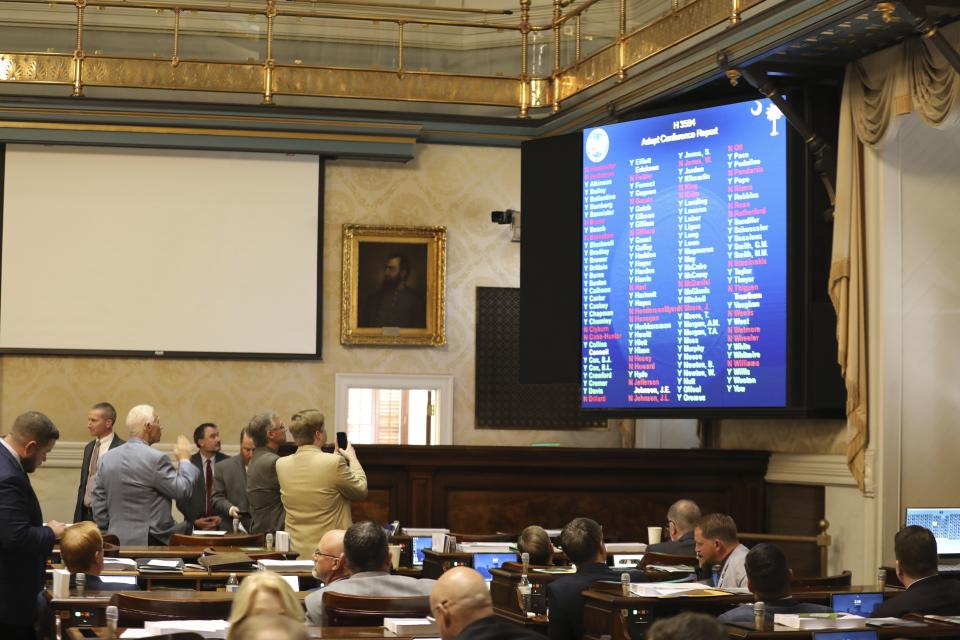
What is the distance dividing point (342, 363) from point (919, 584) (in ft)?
23.3

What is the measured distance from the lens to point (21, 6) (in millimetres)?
Result: 11406

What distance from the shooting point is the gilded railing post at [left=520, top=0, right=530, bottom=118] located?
11484 millimetres

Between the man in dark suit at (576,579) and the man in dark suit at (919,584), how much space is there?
1.10 m

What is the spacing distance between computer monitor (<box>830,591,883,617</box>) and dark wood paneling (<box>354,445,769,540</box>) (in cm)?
392

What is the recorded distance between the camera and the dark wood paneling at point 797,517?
9.28m

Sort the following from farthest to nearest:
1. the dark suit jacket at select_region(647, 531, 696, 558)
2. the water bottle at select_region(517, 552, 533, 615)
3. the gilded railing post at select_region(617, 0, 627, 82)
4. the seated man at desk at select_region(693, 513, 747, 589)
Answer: the gilded railing post at select_region(617, 0, 627, 82) → the dark suit jacket at select_region(647, 531, 696, 558) → the seated man at desk at select_region(693, 513, 747, 589) → the water bottle at select_region(517, 552, 533, 615)

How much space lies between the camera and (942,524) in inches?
304

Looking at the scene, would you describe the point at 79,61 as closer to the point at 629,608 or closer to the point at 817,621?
the point at 629,608

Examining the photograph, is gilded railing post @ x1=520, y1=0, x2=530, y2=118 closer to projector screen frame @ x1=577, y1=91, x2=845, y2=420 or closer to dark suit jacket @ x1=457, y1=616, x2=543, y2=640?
projector screen frame @ x1=577, y1=91, x2=845, y2=420

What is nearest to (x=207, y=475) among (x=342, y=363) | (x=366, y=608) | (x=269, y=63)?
(x=342, y=363)

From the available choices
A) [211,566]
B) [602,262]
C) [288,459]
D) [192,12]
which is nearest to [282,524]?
[288,459]

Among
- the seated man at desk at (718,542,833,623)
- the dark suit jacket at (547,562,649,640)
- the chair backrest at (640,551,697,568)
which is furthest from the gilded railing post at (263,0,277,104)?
the seated man at desk at (718,542,833,623)

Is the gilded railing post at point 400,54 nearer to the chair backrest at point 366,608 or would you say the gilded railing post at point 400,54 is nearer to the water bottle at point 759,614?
the chair backrest at point 366,608

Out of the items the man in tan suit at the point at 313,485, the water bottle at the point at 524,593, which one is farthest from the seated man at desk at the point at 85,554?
the man in tan suit at the point at 313,485
